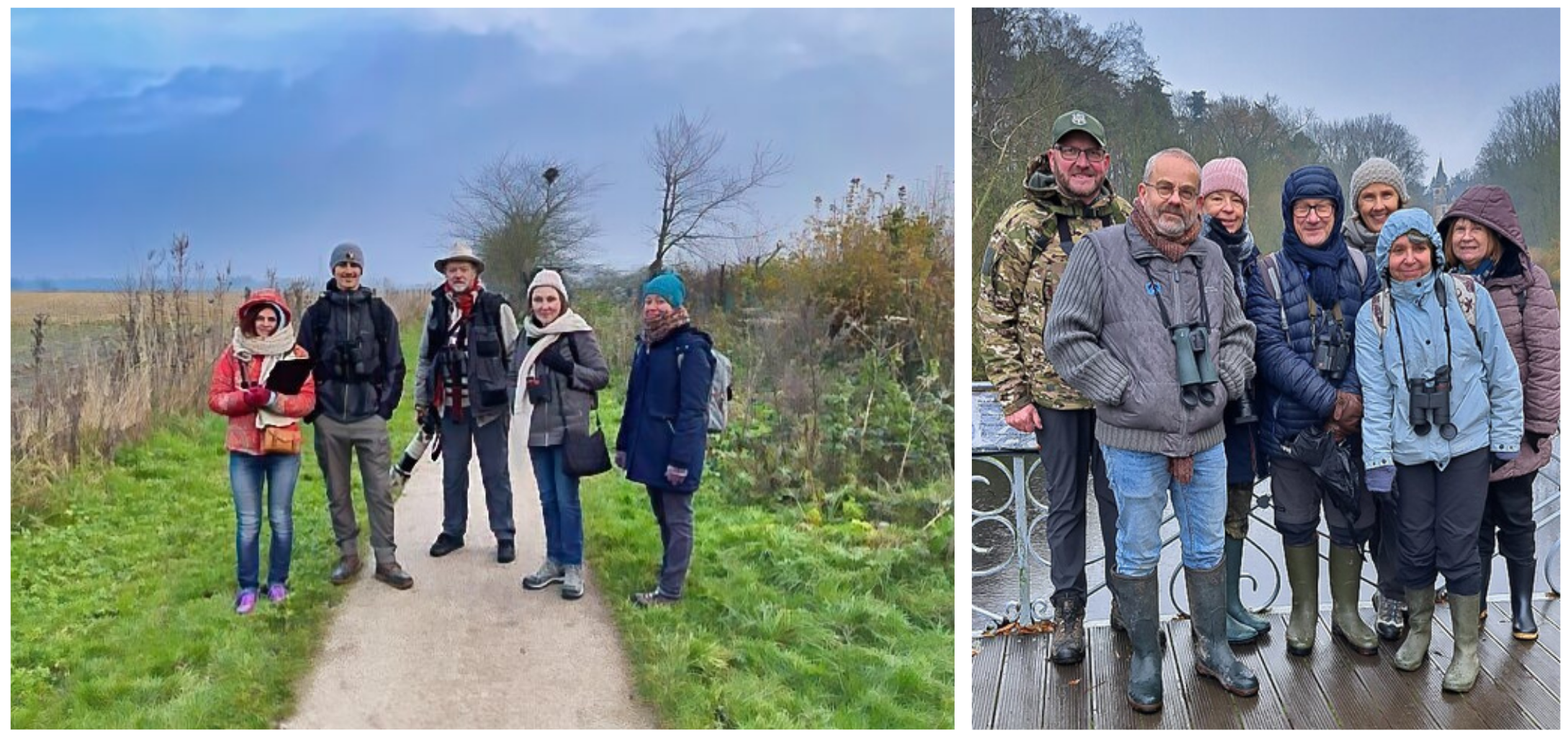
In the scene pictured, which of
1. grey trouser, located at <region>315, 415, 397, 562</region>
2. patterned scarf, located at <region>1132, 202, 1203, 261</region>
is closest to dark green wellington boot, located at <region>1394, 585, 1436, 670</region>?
patterned scarf, located at <region>1132, 202, 1203, 261</region>

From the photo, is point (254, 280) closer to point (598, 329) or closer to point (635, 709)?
point (598, 329)

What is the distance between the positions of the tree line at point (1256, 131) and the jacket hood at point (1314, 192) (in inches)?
23.3

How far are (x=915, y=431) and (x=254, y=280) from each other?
2214mm

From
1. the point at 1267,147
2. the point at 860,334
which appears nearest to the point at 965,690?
the point at 860,334

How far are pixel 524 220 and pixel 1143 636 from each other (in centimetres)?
224

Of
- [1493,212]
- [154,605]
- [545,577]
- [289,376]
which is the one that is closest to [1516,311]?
[1493,212]

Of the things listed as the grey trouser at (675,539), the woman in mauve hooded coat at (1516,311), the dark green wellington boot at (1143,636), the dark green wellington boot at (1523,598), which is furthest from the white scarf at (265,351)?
the dark green wellington boot at (1523,598)

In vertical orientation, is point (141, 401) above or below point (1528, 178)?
below

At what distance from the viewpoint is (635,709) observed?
121 inches

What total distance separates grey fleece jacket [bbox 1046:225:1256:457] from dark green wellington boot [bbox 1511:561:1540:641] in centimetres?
132

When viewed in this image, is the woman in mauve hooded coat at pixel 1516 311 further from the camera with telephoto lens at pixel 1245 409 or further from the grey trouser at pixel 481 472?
the grey trouser at pixel 481 472

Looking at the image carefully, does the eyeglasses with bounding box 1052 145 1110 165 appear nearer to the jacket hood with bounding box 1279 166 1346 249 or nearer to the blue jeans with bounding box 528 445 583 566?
the jacket hood with bounding box 1279 166 1346 249

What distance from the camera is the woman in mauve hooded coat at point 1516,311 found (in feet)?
9.70

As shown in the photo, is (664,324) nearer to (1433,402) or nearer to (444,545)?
(444,545)
